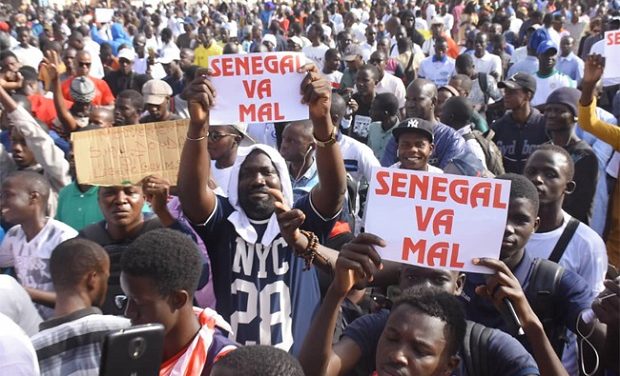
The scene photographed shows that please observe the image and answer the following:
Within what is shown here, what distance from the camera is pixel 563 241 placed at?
12.4 feet

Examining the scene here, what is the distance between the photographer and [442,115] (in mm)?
6512

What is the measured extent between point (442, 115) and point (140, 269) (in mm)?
4173

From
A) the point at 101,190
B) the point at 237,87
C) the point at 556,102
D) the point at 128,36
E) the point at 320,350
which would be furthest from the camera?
the point at 128,36

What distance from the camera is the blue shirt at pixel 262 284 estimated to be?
3.37 metres

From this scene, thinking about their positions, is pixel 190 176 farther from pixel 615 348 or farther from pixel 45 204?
pixel 615 348

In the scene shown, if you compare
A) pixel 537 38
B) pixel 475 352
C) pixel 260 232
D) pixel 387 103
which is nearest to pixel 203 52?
pixel 537 38

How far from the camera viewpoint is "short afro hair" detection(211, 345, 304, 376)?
2.09 metres

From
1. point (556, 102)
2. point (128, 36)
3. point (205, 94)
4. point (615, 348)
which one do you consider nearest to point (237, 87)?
point (205, 94)

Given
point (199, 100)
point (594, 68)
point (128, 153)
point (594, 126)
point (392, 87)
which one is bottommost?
point (392, 87)

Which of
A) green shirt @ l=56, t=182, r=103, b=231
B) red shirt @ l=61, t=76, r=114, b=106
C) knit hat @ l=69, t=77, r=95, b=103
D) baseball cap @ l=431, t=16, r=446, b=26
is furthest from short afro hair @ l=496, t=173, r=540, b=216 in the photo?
baseball cap @ l=431, t=16, r=446, b=26

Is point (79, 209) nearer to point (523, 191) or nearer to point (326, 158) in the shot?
point (326, 158)

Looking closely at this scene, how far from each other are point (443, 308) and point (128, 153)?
2.13 meters

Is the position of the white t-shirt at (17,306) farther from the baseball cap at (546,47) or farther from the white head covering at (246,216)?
the baseball cap at (546,47)

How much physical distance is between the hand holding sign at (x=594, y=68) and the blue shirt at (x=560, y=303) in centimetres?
230
